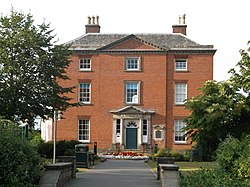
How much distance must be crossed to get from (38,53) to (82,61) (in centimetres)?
2173

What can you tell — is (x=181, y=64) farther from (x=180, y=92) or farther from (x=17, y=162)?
(x=17, y=162)

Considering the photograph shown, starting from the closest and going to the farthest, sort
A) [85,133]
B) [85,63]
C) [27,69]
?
[27,69], [85,133], [85,63]

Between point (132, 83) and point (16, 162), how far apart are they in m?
42.8

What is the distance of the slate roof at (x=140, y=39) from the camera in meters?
57.3

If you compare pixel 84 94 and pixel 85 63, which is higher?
pixel 85 63

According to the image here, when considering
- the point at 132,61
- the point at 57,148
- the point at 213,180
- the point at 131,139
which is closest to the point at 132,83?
the point at 132,61

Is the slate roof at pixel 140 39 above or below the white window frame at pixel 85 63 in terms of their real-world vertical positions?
above

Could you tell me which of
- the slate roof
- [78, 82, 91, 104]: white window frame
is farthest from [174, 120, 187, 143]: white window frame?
[78, 82, 91, 104]: white window frame

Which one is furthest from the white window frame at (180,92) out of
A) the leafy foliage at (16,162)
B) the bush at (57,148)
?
the leafy foliage at (16,162)

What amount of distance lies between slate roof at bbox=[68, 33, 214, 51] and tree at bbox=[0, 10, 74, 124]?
61.4 ft

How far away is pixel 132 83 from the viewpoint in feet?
189

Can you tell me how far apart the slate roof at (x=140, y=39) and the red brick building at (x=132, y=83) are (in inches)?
4.0

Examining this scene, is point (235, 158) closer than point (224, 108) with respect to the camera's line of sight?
Yes

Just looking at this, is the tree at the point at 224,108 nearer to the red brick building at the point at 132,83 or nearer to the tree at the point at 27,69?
the tree at the point at 27,69
